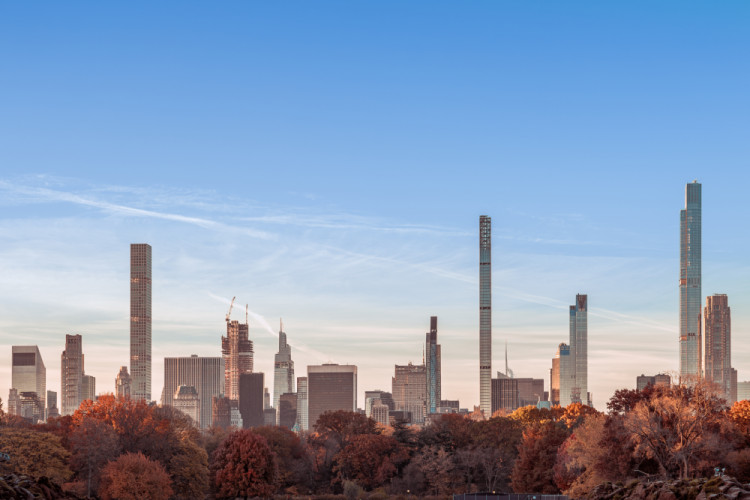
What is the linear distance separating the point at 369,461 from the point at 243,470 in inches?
729

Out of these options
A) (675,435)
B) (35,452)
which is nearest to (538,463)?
(675,435)

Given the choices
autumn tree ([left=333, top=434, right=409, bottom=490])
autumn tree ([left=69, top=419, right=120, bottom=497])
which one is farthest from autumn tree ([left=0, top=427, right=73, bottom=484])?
autumn tree ([left=333, top=434, right=409, bottom=490])

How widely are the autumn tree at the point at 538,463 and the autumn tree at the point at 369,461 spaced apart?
1597 cm

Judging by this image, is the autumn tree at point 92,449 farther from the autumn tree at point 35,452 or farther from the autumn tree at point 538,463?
the autumn tree at point 538,463

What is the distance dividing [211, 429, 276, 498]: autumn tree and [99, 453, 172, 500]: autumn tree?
37.4 ft

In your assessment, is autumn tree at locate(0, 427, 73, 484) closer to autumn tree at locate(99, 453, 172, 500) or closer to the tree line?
the tree line

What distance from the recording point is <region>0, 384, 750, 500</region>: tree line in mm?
69688

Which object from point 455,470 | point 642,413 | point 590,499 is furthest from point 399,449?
point 590,499

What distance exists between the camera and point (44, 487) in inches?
507

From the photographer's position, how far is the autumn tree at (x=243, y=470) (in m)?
90.0

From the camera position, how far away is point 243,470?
90188 mm

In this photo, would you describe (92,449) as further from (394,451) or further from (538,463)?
(538,463)

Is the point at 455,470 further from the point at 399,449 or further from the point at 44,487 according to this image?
the point at 44,487

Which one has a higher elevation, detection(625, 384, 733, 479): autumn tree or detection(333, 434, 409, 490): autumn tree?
detection(625, 384, 733, 479): autumn tree
